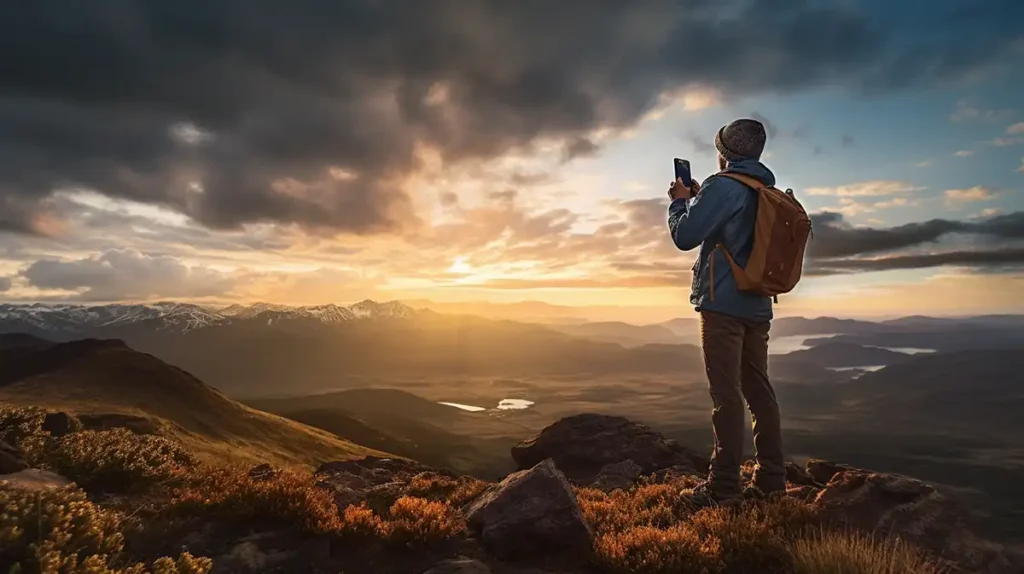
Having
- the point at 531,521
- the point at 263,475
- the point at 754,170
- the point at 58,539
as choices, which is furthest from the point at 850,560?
the point at 263,475

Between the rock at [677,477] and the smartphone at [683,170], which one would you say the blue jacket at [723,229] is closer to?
the smartphone at [683,170]

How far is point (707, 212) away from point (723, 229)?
0.47m

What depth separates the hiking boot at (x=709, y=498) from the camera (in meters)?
6.57

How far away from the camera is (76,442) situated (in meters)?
8.64

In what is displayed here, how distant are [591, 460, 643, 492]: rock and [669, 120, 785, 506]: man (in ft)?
30.3

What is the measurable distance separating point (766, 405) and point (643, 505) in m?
2.41

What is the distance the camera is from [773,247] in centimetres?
626

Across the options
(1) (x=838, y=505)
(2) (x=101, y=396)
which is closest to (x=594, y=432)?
(1) (x=838, y=505)

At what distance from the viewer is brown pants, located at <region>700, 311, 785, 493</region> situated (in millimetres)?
6434

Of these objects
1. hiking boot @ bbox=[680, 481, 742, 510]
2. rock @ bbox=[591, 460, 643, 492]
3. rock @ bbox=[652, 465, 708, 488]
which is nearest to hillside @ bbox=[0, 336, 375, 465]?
rock @ bbox=[591, 460, 643, 492]

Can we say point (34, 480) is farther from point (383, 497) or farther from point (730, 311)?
point (730, 311)

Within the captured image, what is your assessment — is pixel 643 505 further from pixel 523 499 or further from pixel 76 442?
pixel 76 442

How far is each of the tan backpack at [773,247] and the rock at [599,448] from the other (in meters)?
15.5

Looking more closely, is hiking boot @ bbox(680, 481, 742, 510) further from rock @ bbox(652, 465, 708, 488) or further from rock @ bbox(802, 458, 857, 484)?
rock @ bbox(802, 458, 857, 484)
